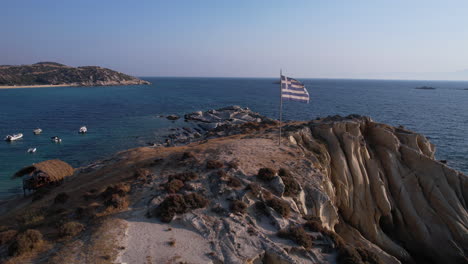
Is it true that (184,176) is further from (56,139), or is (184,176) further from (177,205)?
(56,139)

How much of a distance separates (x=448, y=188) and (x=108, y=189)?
2900 centimetres

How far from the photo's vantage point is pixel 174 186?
17.6 meters

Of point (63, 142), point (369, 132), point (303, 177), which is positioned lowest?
point (63, 142)

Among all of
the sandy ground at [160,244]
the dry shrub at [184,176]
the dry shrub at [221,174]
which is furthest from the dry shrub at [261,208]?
the dry shrub at [184,176]

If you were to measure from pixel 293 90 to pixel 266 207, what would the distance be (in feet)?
38.9

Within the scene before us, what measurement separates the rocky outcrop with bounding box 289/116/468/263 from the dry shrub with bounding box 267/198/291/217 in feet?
12.7

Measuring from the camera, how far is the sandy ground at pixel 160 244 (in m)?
12.1

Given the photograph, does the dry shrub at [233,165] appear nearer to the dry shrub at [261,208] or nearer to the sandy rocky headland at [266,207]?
the sandy rocky headland at [266,207]

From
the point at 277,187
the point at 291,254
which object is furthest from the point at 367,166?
the point at 291,254

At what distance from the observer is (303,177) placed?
21031 mm

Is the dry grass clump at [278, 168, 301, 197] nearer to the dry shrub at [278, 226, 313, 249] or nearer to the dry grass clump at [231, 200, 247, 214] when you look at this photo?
the dry grass clump at [231, 200, 247, 214]

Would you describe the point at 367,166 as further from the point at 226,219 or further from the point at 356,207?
the point at 226,219

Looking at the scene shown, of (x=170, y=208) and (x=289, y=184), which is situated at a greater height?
(x=289, y=184)

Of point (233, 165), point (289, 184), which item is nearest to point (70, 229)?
point (233, 165)
